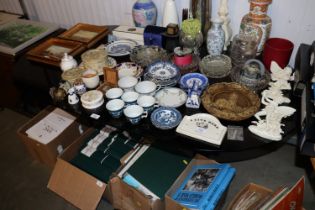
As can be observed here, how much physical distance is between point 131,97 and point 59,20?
137cm

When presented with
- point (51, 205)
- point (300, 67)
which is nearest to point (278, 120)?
point (300, 67)

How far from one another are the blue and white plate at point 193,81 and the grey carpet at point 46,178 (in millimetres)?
768

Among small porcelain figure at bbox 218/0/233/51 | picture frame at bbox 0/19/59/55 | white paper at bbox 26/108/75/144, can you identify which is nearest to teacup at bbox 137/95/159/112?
small porcelain figure at bbox 218/0/233/51

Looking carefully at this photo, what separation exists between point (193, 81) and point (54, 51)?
0.91m

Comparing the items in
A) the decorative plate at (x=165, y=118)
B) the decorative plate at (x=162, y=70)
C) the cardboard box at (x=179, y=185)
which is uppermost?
the decorative plate at (x=162, y=70)

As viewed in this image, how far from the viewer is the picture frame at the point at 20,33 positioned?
186 cm

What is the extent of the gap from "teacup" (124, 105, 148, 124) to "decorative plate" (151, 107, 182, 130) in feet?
0.15

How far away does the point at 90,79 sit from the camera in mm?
1326

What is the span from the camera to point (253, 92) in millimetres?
1218

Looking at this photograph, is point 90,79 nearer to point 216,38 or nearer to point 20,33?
point 216,38

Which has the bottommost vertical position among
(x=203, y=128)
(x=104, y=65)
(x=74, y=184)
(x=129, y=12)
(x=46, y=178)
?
(x=46, y=178)

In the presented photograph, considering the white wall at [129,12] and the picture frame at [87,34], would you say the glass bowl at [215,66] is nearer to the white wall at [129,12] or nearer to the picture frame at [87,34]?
the white wall at [129,12]

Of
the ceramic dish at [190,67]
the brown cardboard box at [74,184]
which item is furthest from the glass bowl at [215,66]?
the brown cardboard box at [74,184]

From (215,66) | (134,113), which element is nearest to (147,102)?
(134,113)
